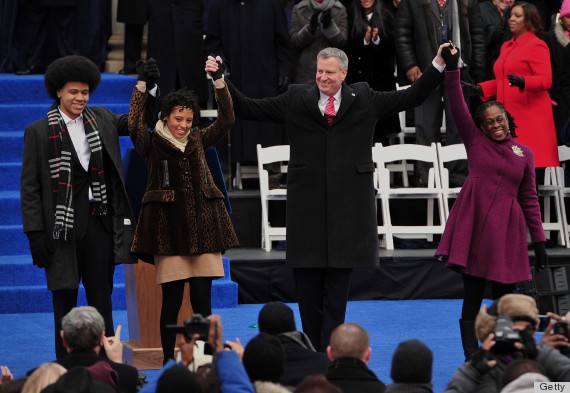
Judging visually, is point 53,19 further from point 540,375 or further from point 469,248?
point 540,375

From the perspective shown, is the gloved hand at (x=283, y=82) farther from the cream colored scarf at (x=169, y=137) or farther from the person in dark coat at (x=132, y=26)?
the cream colored scarf at (x=169, y=137)

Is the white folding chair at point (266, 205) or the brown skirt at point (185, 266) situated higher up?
the white folding chair at point (266, 205)

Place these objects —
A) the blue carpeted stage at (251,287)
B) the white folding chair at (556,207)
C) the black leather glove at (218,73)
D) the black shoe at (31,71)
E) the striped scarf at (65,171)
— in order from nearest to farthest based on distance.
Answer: the striped scarf at (65,171) → the black leather glove at (218,73) → the blue carpeted stage at (251,287) → the white folding chair at (556,207) → the black shoe at (31,71)

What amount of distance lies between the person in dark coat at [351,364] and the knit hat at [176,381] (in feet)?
2.35

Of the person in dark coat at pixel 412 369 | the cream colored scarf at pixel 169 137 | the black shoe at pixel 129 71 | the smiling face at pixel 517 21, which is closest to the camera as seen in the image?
the person in dark coat at pixel 412 369

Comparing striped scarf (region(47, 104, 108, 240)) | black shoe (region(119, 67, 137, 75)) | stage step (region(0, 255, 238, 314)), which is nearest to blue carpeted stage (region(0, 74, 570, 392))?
stage step (region(0, 255, 238, 314))

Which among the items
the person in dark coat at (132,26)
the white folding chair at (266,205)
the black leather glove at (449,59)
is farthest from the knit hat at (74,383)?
the person in dark coat at (132,26)

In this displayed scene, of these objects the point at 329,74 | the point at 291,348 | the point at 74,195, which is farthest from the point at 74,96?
the point at 291,348

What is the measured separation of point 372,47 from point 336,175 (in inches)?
183

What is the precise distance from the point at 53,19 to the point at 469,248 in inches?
246

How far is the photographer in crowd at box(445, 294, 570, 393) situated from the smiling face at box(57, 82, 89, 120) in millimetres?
2617

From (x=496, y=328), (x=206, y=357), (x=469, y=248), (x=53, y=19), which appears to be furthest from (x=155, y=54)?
(x=496, y=328)

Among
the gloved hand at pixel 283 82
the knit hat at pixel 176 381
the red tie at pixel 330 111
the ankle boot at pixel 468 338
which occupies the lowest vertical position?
the ankle boot at pixel 468 338

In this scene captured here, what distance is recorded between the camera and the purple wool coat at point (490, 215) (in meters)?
7.86
